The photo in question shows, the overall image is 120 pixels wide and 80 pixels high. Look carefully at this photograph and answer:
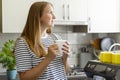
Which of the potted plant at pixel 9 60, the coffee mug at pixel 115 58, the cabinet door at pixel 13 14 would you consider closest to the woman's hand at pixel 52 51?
the coffee mug at pixel 115 58

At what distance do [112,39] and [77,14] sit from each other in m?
0.58

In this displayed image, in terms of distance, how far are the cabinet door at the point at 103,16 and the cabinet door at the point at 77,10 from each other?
6 centimetres

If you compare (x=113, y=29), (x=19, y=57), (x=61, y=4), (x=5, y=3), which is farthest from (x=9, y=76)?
(x=113, y=29)

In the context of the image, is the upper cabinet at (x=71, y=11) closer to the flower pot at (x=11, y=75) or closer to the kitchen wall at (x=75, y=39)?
the kitchen wall at (x=75, y=39)

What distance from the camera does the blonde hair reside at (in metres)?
1.32

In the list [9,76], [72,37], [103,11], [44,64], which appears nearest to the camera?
[44,64]

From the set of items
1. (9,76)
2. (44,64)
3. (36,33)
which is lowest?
(9,76)

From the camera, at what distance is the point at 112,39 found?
2988mm

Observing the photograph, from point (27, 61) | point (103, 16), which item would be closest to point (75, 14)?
point (103, 16)

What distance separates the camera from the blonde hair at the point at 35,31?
4.33 ft

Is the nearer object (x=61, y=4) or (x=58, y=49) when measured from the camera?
(x=58, y=49)

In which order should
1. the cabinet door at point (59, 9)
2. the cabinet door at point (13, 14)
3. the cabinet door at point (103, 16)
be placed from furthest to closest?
1. the cabinet door at point (103, 16)
2. the cabinet door at point (59, 9)
3. the cabinet door at point (13, 14)

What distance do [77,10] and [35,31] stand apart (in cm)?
143

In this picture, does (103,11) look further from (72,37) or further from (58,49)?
(58,49)
